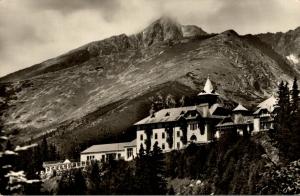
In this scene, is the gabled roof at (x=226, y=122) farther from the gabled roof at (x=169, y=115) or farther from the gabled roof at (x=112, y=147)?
the gabled roof at (x=112, y=147)

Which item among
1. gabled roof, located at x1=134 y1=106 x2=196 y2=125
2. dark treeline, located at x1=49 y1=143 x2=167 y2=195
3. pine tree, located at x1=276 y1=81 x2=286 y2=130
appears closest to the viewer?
dark treeline, located at x1=49 y1=143 x2=167 y2=195

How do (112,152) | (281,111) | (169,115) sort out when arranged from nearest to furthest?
(281,111) → (169,115) → (112,152)

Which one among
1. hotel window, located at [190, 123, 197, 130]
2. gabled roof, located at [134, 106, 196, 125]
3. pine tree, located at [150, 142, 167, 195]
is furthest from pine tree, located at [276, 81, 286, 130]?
pine tree, located at [150, 142, 167, 195]

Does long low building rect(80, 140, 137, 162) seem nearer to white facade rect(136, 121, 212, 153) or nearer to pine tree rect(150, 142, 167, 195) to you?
white facade rect(136, 121, 212, 153)

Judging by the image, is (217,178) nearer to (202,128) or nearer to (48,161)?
(202,128)

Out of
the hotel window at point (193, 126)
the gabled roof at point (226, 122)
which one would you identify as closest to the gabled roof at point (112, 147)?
the hotel window at point (193, 126)

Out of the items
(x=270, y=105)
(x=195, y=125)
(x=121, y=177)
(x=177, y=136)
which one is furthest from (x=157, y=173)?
(x=270, y=105)

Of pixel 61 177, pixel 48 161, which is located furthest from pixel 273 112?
pixel 48 161

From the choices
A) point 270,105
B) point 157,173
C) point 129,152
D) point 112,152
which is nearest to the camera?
point 157,173

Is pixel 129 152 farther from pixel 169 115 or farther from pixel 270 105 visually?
pixel 270 105
